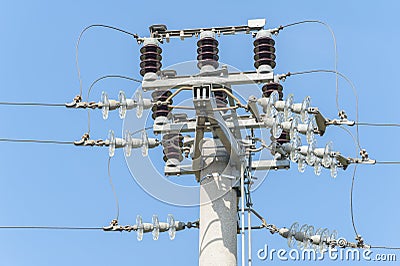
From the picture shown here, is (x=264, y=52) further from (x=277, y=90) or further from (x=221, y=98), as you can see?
(x=221, y=98)

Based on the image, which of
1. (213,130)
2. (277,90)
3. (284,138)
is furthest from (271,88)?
(213,130)

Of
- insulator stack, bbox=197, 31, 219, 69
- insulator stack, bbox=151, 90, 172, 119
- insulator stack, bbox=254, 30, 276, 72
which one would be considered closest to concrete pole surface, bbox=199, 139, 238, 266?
insulator stack, bbox=151, 90, 172, 119

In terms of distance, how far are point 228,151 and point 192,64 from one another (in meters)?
1.31

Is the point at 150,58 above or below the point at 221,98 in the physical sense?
above

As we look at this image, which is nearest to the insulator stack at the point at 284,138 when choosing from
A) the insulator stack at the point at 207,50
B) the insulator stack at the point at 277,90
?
the insulator stack at the point at 277,90

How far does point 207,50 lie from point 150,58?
0.84 m

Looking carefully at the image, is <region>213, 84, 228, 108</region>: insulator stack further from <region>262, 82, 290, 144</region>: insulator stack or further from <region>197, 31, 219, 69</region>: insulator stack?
<region>262, 82, 290, 144</region>: insulator stack

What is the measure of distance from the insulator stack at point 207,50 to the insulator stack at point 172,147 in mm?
987

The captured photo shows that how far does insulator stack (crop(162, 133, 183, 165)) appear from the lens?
14.8 metres

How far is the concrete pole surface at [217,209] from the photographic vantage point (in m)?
13.9

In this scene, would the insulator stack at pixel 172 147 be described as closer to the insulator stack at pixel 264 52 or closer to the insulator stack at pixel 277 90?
the insulator stack at pixel 277 90

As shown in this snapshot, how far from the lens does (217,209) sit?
14.1 meters

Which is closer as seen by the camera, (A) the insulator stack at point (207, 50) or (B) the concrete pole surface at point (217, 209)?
(B) the concrete pole surface at point (217, 209)

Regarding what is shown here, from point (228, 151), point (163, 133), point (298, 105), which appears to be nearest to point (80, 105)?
point (163, 133)
